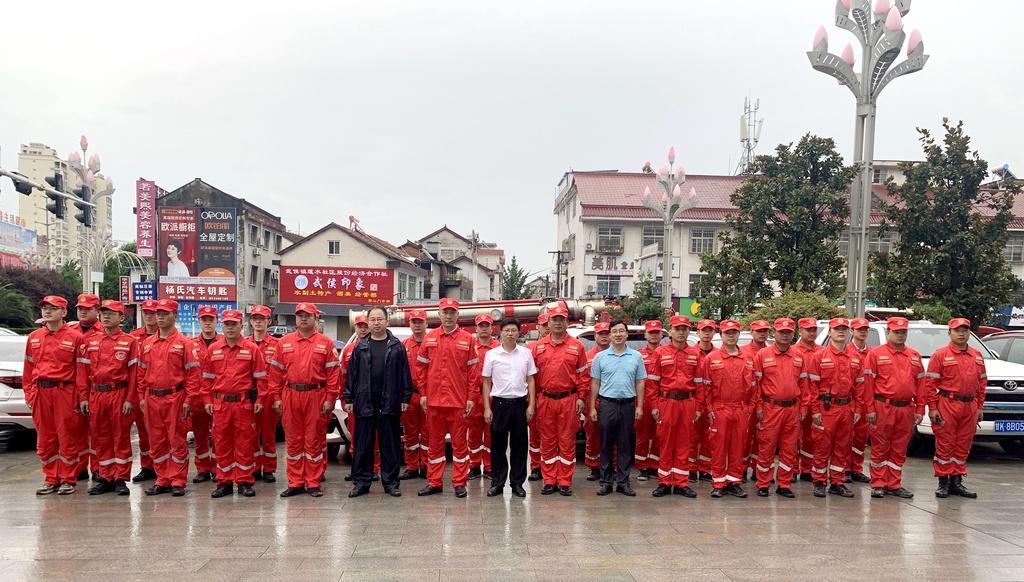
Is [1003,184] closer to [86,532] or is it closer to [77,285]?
[86,532]

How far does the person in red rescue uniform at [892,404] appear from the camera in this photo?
6219mm

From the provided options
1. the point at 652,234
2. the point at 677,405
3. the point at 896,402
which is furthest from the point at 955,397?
the point at 652,234

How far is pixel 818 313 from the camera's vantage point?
13781 millimetres

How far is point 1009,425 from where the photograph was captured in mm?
7750

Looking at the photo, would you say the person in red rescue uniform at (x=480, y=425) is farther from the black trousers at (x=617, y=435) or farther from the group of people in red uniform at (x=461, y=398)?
the black trousers at (x=617, y=435)

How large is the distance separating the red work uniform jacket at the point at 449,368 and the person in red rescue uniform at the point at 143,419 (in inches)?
104

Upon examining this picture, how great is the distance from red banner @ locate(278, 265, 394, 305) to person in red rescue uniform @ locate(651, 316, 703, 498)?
30.0 m

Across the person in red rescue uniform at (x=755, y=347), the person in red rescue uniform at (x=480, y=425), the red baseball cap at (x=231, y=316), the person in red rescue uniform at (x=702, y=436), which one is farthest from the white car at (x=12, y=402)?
the person in red rescue uniform at (x=755, y=347)

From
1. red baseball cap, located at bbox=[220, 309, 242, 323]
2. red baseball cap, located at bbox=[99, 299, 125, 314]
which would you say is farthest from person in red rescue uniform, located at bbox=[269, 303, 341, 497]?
red baseball cap, located at bbox=[99, 299, 125, 314]

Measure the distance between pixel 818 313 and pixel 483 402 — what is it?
32.6ft

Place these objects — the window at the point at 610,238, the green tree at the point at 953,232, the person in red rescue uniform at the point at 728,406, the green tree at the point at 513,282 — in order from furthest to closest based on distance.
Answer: the green tree at the point at 513,282
the window at the point at 610,238
the green tree at the point at 953,232
the person in red rescue uniform at the point at 728,406

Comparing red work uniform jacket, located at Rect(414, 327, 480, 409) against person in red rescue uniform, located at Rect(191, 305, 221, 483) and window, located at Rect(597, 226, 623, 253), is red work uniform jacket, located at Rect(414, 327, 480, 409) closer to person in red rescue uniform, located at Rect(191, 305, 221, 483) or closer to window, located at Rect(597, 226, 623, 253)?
person in red rescue uniform, located at Rect(191, 305, 221, 483)

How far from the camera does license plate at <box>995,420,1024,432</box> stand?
774 cm

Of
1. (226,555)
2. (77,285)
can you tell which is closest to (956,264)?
(226,555)
